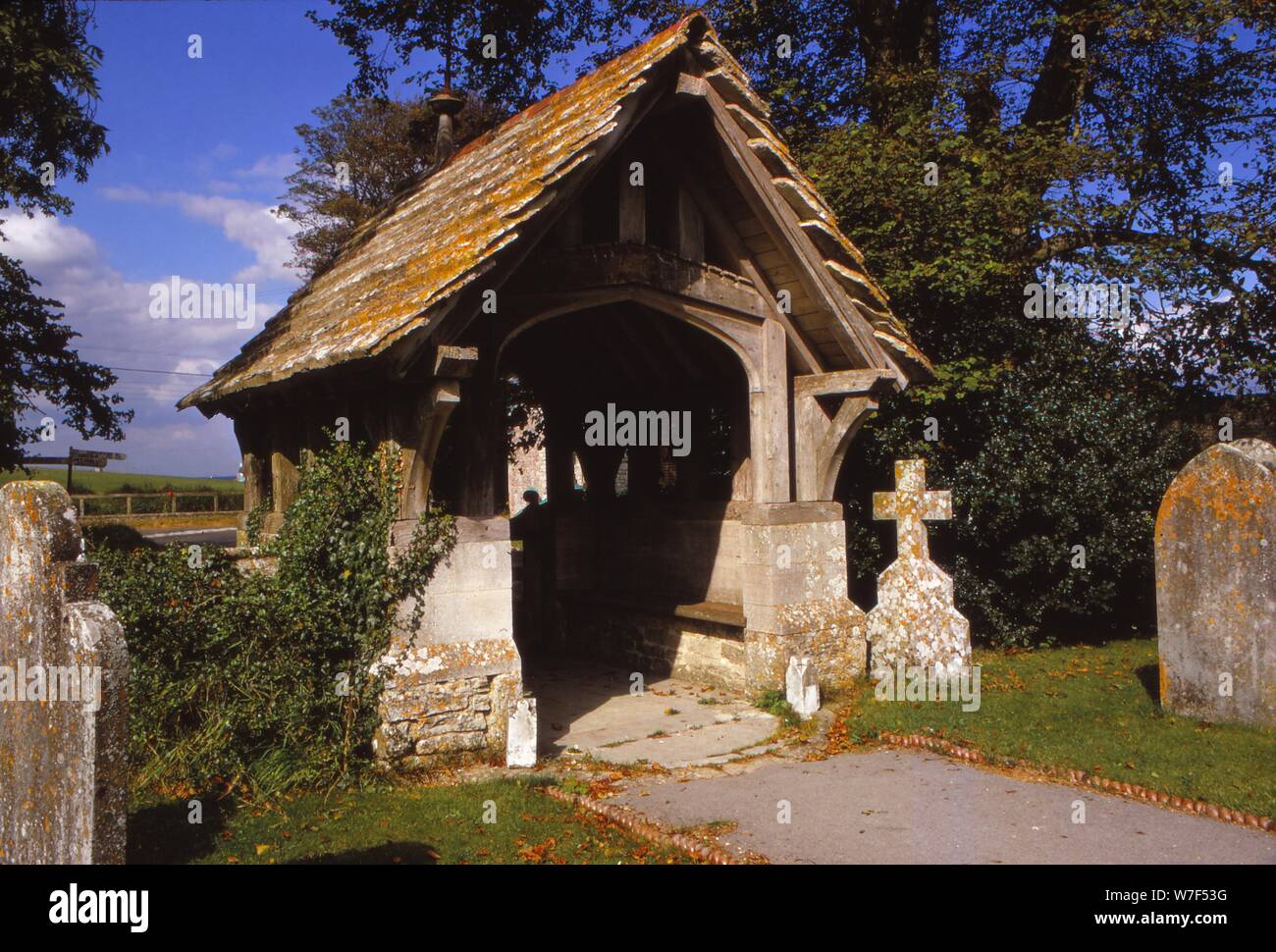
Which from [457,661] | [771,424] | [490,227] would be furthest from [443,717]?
[771,424]

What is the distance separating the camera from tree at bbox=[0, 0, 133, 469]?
416 inches

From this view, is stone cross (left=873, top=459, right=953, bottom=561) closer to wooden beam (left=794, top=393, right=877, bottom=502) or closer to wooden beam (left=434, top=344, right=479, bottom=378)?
wooden beam (left=794, top=393, right=877, bottom=502)

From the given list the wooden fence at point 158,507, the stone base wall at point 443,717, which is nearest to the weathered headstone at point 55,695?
the stone base wall at point 443,717

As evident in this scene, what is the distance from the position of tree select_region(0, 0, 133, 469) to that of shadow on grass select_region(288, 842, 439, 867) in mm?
9550

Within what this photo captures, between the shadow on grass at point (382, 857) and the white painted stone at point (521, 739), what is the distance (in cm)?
159

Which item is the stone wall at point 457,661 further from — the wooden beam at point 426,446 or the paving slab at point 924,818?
the paving slab at point 924,818

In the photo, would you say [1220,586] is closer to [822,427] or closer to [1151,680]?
[1151,680]

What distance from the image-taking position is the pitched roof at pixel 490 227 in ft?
21.5

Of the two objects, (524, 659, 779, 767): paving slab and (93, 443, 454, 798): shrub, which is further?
(524, 659, 779, 767): paving slab

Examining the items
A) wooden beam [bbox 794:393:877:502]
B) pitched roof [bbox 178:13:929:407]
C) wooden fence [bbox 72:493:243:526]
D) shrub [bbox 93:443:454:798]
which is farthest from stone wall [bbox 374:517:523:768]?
wooden fence [bbox 72:493:243:526]

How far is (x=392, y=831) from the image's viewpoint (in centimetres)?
559
